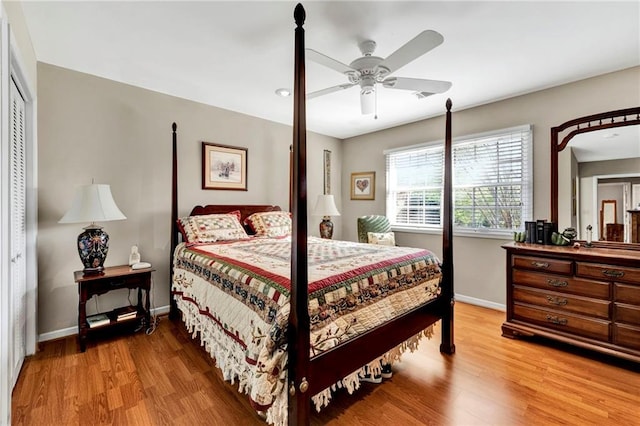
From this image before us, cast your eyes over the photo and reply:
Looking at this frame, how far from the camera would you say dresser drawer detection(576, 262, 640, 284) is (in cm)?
210

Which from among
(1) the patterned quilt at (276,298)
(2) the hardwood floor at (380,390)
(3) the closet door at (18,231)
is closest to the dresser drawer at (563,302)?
(2) the hardwood floor at (380,390)

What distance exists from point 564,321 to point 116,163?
4339mm

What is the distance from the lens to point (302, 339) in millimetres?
1313

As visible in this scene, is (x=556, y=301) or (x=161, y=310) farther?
(x=161, y=310)

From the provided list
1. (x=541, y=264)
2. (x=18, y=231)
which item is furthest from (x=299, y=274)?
(x=541, y=264)

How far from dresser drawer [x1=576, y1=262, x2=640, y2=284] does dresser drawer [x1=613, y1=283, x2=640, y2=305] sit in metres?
0.04

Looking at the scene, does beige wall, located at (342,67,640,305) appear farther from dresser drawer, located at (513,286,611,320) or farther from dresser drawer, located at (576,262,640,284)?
dresser drawer, located at (576,262,640,284)

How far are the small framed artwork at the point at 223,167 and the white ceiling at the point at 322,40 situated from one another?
698 mm

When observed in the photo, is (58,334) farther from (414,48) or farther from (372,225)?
(414,48)

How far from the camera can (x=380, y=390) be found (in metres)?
1.89

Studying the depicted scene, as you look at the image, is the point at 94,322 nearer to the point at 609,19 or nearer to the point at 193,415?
the point at 193,415

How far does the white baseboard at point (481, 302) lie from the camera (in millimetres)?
3285

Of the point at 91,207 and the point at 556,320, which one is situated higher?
the point at 91,207

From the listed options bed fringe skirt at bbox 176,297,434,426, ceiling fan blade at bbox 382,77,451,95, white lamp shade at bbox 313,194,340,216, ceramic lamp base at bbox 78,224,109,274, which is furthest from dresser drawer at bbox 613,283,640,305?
ceramic lamp base at bbox 78,224,109,274
